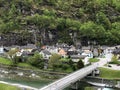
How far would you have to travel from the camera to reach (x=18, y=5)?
119m

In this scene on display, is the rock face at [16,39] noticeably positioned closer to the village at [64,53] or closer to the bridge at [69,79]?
the village at [64,53]

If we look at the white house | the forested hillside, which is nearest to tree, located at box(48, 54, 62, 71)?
the white house

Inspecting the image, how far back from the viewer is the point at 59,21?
107m

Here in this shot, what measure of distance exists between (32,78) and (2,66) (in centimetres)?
1263

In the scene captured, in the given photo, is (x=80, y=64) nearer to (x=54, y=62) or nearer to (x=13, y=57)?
(x=54, y=62)

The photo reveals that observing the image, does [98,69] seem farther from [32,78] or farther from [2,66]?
[2,66]

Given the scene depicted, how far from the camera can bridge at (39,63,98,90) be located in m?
48.0

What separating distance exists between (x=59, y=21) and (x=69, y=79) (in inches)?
2108

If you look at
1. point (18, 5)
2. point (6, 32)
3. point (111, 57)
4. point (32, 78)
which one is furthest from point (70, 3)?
point (32, 78)

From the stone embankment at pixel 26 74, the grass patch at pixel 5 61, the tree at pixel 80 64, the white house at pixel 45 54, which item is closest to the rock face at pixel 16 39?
the white house at pixel 45 54

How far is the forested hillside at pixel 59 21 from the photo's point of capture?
102750 millimetres

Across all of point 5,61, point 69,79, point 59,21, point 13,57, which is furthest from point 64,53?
point 69,79

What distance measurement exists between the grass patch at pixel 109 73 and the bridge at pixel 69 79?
6.17 feet

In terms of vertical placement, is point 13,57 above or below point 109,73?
above
